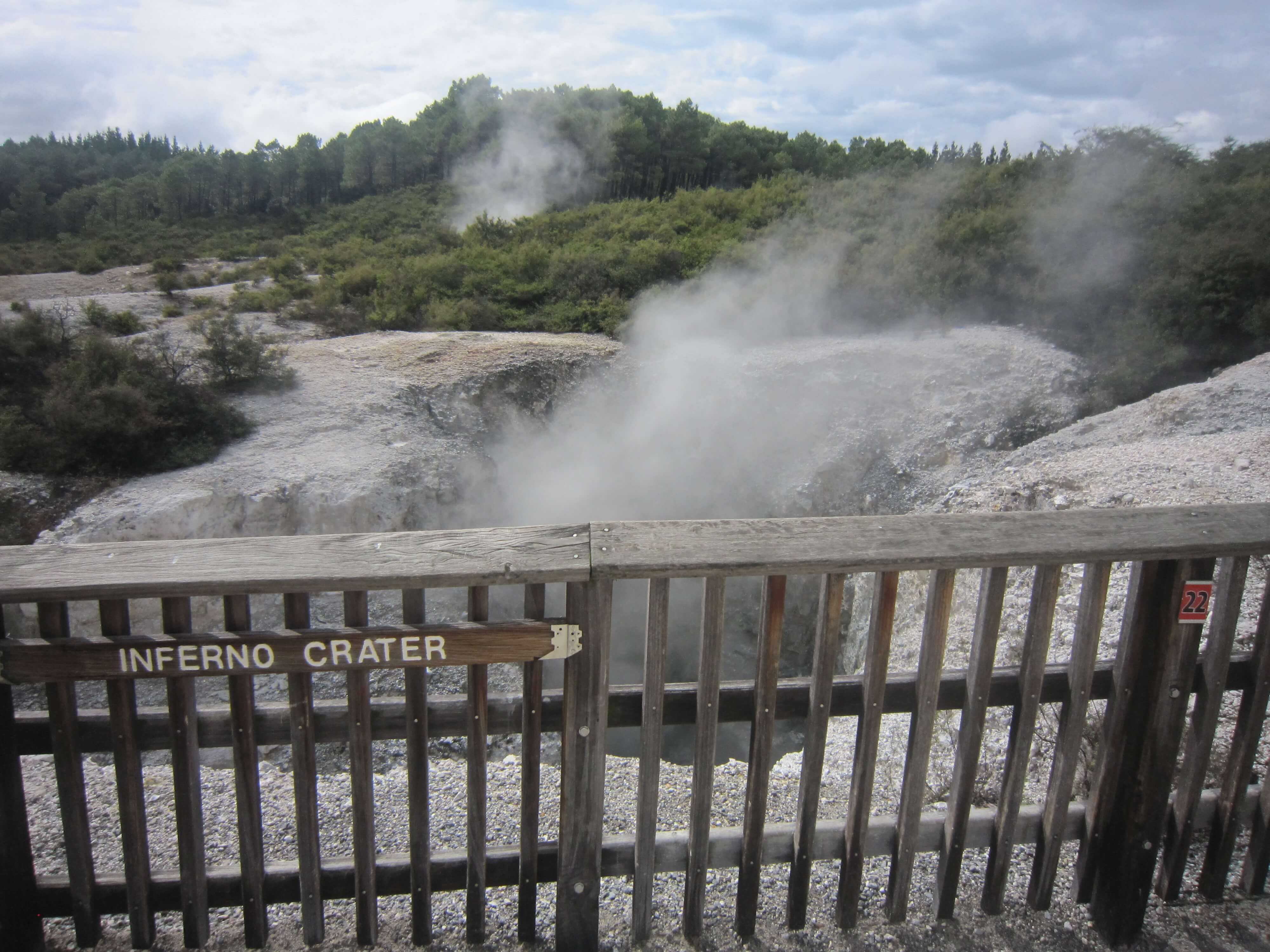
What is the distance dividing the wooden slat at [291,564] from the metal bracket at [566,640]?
0.11 metres

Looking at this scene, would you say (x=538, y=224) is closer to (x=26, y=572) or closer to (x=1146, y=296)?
(x=1146, y=296)

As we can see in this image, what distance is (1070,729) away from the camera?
6.70 feet

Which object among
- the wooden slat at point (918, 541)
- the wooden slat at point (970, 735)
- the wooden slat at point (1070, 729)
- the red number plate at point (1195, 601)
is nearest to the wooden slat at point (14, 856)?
the wooden slat at point (918, 541)

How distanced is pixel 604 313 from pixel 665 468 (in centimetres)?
434

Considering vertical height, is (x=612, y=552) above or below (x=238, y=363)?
above

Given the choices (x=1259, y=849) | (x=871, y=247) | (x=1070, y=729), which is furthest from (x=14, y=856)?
(x=871, y=247)

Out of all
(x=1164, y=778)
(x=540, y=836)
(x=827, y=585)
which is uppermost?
(x=827, y=585)

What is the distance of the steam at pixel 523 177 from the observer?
32.5 meters

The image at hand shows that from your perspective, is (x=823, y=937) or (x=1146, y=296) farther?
(x=1146, y=296)

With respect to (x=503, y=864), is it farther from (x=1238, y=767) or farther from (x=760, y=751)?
(x=1238, y=767)

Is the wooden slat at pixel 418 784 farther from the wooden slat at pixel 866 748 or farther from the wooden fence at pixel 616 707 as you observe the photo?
the wooden slat at pixel 866 748

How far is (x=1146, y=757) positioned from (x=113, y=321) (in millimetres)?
13380

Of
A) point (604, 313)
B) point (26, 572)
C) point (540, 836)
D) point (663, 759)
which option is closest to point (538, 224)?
point (604, 313)

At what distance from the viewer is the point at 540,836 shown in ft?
11.9
